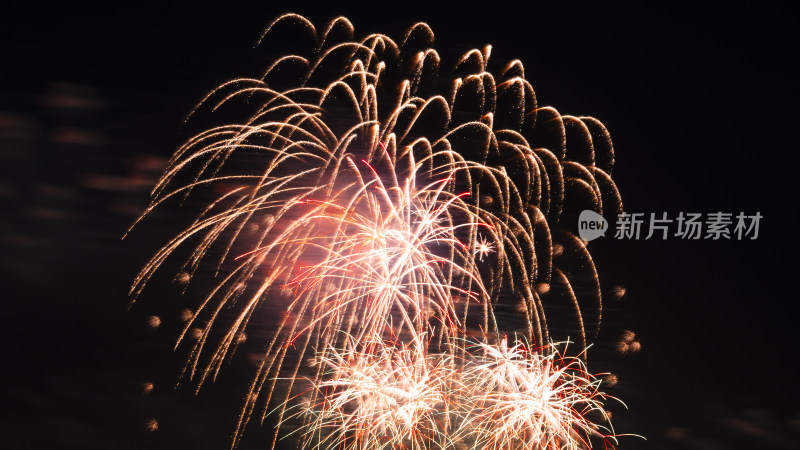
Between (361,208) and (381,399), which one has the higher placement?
(361,208)

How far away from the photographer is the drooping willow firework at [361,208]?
8.63ft

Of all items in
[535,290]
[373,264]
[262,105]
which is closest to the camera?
[373,264]

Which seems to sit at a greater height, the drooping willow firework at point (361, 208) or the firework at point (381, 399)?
the drooping willow firework at point (361, 208)

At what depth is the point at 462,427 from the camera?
2836mm

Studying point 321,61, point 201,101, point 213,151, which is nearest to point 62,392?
point 213,151

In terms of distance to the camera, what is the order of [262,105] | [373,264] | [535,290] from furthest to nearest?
[535,290]
[262,105]
[373,264]

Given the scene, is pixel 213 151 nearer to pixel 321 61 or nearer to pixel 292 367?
pixel 321 61

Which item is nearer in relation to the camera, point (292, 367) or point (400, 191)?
point (400, 191)

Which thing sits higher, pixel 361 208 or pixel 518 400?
pixel 361 208

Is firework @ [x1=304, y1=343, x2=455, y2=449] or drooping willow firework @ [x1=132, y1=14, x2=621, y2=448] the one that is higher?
drooping willow firework @ [x1=132, y1=14, x2=621, y2=448]

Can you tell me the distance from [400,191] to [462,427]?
1.22m

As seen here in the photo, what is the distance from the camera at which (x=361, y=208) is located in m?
2.68

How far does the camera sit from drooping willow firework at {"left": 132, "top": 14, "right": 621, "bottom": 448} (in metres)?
2.63

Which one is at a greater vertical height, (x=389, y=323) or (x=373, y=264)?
(x=373, y=264)
